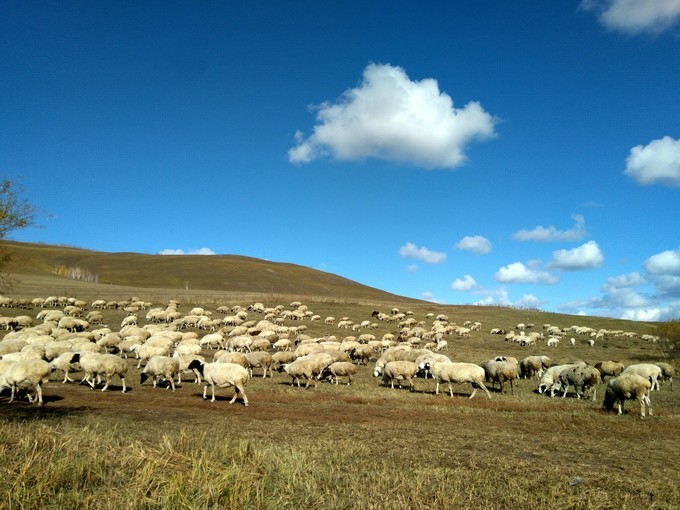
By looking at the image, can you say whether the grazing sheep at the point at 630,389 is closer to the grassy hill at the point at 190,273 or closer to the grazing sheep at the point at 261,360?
the grazing sheep at the point at 261,360

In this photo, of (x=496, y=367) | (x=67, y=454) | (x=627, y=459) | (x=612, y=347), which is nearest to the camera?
(x=67, y=454)

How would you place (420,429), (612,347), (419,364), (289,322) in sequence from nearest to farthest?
(420,429), (419,364), (612,347), (289,322)

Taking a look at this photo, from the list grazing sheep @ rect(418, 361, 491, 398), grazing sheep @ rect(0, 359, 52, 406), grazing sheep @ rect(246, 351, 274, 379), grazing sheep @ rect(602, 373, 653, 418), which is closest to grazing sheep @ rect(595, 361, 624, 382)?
grazing sheep @ rect(602, 373, 653, 418)

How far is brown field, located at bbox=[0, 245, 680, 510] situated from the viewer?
22.2 ft

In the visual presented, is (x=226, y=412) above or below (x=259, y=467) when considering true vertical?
below

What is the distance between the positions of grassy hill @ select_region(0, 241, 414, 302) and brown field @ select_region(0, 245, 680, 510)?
88341 millimetres

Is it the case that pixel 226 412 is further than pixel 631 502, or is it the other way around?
pixel 226 412

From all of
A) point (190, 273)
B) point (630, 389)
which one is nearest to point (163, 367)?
point (630, 389)

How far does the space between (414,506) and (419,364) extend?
66.7 feet

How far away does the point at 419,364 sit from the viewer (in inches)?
1050

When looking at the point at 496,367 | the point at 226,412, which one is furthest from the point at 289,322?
the point at 226,412

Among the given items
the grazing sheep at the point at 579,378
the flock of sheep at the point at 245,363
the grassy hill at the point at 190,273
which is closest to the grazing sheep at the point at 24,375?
the flock of sheep at the point at 245,363

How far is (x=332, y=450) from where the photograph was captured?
10242 mm

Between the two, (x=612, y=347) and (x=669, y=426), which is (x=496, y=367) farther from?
(x=612, y=347)
